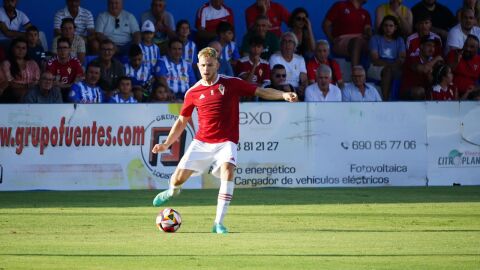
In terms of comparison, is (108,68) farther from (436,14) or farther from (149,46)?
(436,14)

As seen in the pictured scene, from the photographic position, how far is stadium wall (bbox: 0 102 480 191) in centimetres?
1888

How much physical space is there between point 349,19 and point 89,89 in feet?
21.4

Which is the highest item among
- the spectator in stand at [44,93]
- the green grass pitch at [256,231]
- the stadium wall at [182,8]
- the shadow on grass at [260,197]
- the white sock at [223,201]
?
the stadium wall at [182,8]

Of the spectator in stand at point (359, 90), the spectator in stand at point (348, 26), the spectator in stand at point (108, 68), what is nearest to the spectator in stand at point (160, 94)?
the spectator in stand at point (108, 68)

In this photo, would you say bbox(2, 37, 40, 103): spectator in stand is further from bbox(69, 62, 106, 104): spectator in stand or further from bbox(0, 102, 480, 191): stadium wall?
bbox(0, 102, 480, 191): stadium wall

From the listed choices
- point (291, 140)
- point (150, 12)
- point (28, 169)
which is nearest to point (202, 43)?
point (150, 12)

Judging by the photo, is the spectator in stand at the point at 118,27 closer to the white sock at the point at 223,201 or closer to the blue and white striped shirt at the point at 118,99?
the blue and white striped shirt at the point at 118,99

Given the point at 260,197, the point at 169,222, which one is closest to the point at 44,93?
the point at 260,197

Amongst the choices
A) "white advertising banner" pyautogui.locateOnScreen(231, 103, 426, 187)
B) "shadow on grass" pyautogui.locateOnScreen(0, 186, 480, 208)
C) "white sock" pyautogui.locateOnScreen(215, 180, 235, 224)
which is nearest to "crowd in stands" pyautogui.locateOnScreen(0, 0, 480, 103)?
"white advertising banner" pyautogui.locateOnScreen(231, 103, 426, 187)

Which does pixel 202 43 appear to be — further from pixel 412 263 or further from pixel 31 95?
pixel 412 263

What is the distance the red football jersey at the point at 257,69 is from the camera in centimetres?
2164

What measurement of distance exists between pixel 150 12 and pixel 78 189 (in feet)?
17.4

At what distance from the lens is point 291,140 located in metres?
19.6

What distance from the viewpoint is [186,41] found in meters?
22.0
